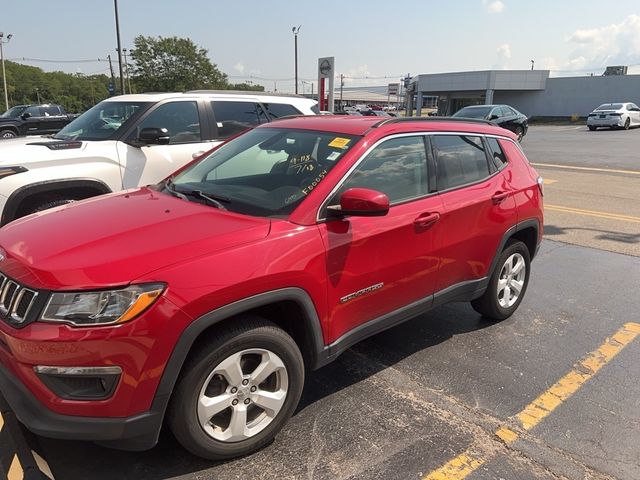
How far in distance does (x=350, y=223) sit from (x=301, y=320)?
0.61m

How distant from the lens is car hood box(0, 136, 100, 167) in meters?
4.79

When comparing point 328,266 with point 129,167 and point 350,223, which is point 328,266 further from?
point 129,167

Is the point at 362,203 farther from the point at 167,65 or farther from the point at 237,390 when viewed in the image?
the point at 167,65

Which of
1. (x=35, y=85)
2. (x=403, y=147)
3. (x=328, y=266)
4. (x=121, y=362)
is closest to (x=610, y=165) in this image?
(x=403, y=147)

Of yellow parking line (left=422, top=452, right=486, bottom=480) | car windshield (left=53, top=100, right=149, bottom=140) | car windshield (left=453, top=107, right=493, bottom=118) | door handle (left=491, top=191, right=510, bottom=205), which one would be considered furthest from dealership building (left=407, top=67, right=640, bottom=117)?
yellow parking line (left=422, top=452, right=486, bottom=480)

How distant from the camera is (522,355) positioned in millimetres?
3748

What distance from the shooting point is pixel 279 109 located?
6.91 metres

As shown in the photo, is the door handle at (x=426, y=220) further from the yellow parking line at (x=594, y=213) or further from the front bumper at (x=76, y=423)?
the yellow parking line at (x=594, y=213)

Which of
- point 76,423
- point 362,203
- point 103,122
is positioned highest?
point 103,122

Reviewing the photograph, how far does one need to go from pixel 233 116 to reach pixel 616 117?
2837 cm

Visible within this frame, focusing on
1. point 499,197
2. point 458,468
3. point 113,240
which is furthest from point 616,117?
point 113,240

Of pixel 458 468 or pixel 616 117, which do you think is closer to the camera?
pixel 458 468

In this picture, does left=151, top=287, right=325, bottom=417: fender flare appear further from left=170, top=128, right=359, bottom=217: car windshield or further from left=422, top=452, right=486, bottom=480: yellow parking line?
left=422, top=452, right=486, bottom=480: yellow parking line

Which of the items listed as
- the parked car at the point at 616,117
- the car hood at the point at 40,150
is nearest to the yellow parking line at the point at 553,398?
the car hood at the point at 40,150
